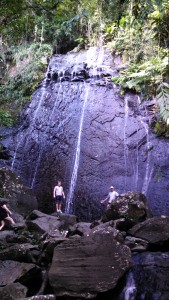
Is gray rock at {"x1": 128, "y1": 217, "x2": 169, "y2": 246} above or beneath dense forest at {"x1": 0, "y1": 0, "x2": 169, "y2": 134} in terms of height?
beneath

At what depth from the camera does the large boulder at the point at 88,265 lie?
5.46 metres

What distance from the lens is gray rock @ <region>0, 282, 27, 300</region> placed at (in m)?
5.11

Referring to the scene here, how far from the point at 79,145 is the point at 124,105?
292 cm

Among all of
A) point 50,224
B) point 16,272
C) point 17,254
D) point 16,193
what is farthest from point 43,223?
point 16,272

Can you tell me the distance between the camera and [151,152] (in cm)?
1296

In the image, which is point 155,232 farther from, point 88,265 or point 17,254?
point 17,254

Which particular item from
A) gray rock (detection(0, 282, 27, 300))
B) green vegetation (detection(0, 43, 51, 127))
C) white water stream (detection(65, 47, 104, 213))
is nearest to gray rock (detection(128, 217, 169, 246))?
gray rock (detection(0, 282, 27, 300))

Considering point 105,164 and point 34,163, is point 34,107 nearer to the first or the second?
point 34,163

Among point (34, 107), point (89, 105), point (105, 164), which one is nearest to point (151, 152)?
point (105, 164)

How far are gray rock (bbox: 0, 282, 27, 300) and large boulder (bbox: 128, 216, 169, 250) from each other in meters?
3.15

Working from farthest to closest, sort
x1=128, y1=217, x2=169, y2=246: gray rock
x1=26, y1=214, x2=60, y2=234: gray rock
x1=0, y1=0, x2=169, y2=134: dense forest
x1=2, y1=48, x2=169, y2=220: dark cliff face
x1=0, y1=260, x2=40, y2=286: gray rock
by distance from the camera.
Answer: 1. x1=2, y1=48, x2=169, y2=220: dark cliff face
2. x1=0, y1=0, x2=169, y2=134: dense forest
3. x1=26, y1=214, x2=60, y2=234: gray rock
4. x1=128, y1=217, x2=169, y2=246: gray rock
5. x1=0, y1=260, x2=40, y2=286: gray rock

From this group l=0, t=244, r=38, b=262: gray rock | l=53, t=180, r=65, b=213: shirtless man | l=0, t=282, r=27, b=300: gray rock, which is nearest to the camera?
l=0, t=282, r=27, b=300: gray rock

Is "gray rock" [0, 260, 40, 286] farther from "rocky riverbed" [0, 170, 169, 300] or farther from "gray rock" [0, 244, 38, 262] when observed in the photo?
"gray rock" [0, 244, 38, 262]

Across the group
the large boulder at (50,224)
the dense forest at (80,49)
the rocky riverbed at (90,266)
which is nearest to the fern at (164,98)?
the dense forest at (80,49)
